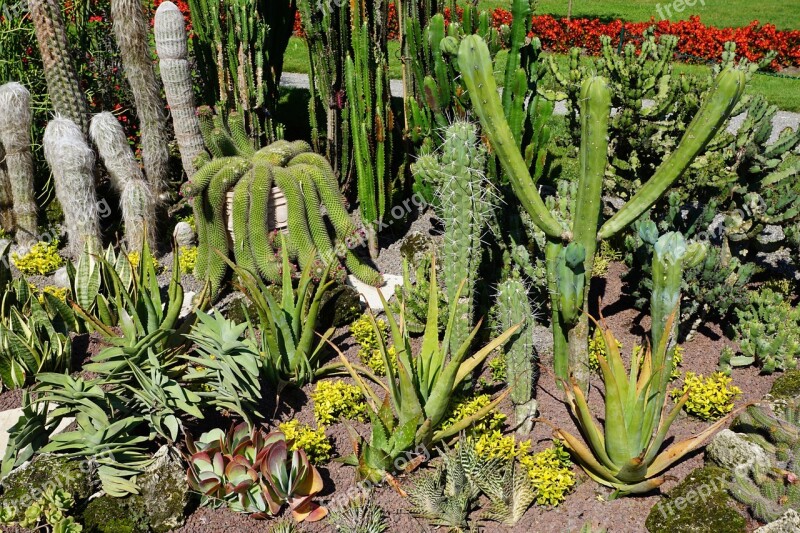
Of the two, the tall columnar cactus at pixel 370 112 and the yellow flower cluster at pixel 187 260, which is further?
the yellow flower cluster at pixel 187 260

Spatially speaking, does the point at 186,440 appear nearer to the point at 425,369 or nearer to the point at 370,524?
the point at 370,524

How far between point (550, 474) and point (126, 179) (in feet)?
15.2

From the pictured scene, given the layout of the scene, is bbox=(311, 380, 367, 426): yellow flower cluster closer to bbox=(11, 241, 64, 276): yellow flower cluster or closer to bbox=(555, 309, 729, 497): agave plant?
bbox=(555, 309, 729, 497): agave plant

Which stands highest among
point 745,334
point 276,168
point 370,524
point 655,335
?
point 276,168

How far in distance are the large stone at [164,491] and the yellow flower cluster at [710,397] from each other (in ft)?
9.68

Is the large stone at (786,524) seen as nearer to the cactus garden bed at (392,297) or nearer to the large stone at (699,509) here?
the cactus garden bed at (392,297)

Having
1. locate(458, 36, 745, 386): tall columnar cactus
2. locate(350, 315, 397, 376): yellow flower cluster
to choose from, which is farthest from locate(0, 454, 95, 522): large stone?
locate(458, 36, 745, 386): tall columnar cactus

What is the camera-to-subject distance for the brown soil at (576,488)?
3.67 m

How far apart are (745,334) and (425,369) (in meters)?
2.31

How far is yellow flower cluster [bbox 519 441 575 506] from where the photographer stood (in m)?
3.72

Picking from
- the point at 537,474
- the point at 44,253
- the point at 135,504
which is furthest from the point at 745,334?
the point at 44,253

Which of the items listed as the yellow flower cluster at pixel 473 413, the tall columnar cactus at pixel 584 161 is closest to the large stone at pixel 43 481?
the yellow flower cluster at pixel 473 413

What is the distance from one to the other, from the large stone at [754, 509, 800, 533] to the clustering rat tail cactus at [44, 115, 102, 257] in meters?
5.17

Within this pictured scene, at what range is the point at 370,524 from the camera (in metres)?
3.59
